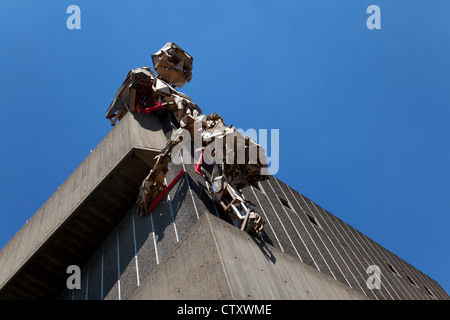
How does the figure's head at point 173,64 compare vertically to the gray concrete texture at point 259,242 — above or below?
above

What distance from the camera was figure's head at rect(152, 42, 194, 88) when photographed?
1408 cm

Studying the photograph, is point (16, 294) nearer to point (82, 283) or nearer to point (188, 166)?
point (82, 283)

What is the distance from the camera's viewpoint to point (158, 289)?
25.7 feet

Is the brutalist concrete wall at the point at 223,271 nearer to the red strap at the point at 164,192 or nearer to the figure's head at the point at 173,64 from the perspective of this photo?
the red strap at the point at 164,192

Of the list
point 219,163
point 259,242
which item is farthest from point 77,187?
point 259,242

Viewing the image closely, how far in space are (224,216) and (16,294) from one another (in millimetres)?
5931

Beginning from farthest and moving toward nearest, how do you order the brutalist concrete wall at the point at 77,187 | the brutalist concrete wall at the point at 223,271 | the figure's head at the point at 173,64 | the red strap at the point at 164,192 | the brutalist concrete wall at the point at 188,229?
the figure's head at the point at 173,64, the brutalist concrete wall at the point at 77,187, the red strap at the point at 164,192, the brutalist concrete wall at the point at 188,229, the brutalist concrete wall at the point at 223,271

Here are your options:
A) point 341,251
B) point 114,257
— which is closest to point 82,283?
point 114,257

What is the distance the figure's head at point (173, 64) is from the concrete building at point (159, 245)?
1.81m

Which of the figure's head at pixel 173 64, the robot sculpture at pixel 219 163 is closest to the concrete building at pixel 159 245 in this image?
the robot sculpture at pixel 219 163

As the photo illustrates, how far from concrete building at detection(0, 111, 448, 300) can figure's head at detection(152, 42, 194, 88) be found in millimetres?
1811

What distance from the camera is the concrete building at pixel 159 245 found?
25.2 feet

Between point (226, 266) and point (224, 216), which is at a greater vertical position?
point (224, 216)
